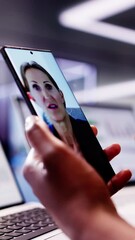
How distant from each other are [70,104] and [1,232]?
21 centimetres

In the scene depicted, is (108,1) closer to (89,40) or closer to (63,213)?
(89,40)

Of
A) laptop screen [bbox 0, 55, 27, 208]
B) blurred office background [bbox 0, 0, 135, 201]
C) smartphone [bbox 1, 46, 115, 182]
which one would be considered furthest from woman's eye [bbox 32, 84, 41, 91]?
blurred office background [bbox 0, 0, 135, 201]

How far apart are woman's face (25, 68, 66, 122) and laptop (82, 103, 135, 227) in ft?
1.52

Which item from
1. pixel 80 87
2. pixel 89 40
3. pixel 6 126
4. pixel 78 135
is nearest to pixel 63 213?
pixel 78 135

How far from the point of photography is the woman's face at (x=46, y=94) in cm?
47

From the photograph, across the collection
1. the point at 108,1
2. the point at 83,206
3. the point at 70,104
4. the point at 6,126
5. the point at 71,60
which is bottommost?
the point at 83,206

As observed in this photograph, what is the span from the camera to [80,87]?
1142mm

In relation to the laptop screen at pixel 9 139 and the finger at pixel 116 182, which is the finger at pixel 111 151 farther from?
→ the laptop screen at pixel 9 139

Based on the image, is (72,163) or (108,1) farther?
(108,1)

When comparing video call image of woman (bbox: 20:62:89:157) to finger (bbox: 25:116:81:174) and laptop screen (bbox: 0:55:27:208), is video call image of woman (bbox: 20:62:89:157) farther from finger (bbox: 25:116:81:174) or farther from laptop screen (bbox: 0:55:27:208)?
laptop screen (bbox: 0:55:27:208)

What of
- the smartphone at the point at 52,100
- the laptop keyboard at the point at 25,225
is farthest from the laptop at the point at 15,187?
the smartphone at the point at 52,100

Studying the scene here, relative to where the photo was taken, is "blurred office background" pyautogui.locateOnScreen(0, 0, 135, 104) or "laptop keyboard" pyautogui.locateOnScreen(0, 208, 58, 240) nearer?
"laptop keyboard" pyautogui.locateOnScreen(0, 208, 58, 240)

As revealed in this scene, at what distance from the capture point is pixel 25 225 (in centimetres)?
56

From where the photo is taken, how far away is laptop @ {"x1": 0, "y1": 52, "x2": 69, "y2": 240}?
1.73ft
